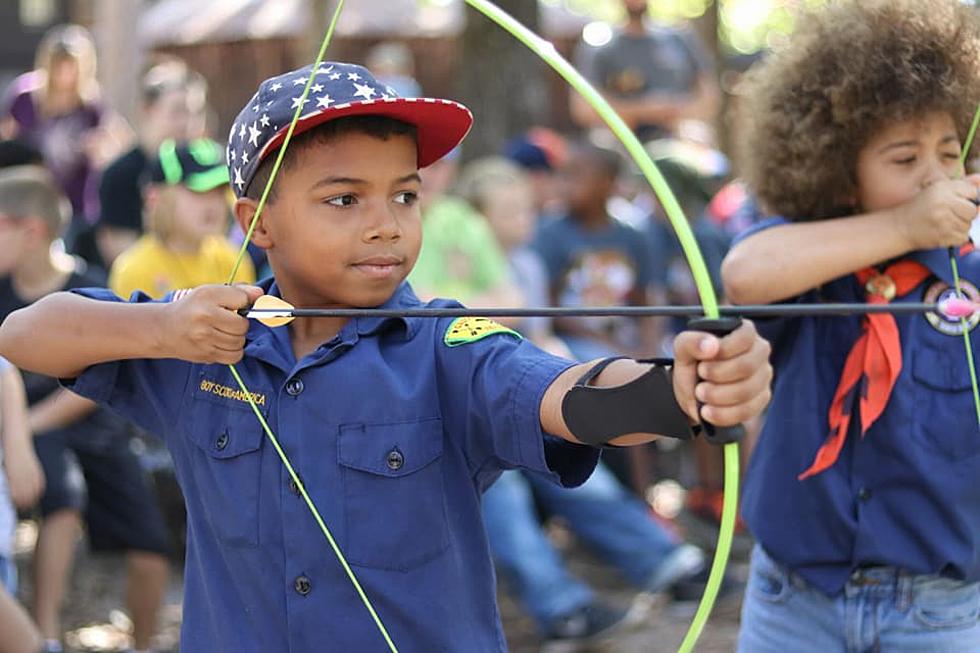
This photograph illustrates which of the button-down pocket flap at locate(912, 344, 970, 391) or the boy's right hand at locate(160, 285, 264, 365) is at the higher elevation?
the boy's right hand at locate(160, 285, 264, 365)

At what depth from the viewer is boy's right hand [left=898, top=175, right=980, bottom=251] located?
260 cm

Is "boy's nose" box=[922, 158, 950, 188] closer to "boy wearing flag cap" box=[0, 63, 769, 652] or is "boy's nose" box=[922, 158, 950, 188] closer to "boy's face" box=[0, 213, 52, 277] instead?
"boy wearing flag cap" box=[0, 63, 769, 652]

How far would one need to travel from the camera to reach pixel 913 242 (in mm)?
2656

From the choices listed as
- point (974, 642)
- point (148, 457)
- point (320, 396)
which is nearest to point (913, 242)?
point (974, 642)

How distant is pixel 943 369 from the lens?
8.98 feet

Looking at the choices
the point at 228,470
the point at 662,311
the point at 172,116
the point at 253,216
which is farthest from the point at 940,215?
the point at 172,116

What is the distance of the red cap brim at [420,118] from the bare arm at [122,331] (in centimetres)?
29

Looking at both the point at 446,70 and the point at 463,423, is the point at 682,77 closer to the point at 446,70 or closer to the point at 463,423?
the point at 463,423

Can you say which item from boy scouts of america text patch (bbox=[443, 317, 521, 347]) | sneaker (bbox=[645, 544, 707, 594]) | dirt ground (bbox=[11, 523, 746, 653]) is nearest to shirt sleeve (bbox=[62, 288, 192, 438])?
boy scouts of america text patch (bbox=[443, 317, 521, 347])

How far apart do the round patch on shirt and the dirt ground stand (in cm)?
264

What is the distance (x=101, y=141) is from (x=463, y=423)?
6.00 metres

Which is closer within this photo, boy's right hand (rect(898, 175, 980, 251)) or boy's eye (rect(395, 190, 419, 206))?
boy's eye (rect(395, 190, 419, 206))

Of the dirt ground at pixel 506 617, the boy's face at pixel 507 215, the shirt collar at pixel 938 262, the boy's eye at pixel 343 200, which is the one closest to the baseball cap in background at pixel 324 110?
the boy's eye at pixel 343 200

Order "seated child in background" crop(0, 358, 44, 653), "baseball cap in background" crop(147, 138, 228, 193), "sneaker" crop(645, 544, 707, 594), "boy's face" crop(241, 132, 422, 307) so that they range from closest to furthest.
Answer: "boy's face" crop(241, 132, 422, 307), "seated child in background" crop(0, 358, 44, 653), "baseball cap in background" crop(147, 138, 228, 193), "sneaker" crop(645, 544, 707, 594)
